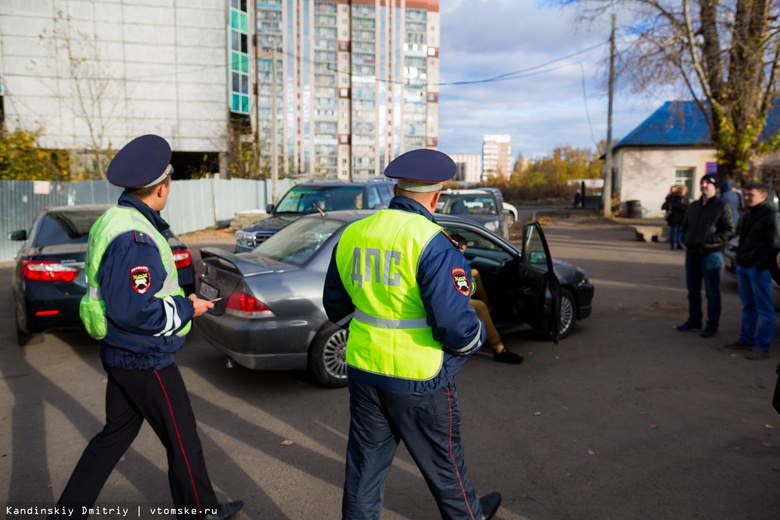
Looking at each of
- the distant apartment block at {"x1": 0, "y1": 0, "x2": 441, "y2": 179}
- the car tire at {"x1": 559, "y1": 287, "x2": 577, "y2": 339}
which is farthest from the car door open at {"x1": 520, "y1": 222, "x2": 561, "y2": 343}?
the distant apartment block at {"x1": 0, "y1": 0, "x2": 441, "y2": 179}

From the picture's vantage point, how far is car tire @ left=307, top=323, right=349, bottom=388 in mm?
5203

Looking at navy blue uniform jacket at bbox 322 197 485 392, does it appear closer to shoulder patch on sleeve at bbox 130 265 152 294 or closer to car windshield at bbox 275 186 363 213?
shoulder patch on sleeve at bbox 130 265 152 294

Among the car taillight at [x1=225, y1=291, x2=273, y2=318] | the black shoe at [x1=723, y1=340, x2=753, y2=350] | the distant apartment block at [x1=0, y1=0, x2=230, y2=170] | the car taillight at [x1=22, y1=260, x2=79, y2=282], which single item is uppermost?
the distant apartment block at [x1=0, y1=0, x2=230, y2=170]

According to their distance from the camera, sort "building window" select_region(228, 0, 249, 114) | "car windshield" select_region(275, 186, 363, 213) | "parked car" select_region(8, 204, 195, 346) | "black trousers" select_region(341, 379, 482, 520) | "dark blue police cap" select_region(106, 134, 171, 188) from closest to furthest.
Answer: "black trousers" select_region(341, 379, 482, 520) < "dark blue police cap" select_region(106, 134, 171, 188) < "parked car" select_region(8, 204, 195, 346) < "car windshield" select_region(275, 186, 363, 213) < "building window" select_region(228, 0, 249, 114)

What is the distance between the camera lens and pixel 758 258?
20.2ft

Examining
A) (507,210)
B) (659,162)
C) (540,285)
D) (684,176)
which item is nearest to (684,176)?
(684,176)

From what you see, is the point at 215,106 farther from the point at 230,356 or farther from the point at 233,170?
the point at 230,356

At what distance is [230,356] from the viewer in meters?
5.15

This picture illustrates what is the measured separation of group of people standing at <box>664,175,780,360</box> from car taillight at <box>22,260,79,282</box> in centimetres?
695

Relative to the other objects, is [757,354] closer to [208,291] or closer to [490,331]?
[490,331]

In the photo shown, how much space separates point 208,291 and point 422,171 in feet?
11.6

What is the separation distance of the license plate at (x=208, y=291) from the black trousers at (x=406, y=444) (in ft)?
10.2

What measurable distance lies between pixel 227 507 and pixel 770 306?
574 cm

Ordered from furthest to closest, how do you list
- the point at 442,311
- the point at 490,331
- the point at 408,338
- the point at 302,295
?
1. the point at 490,331
2. the point at 302,295
3. the point at 408,338
4. the point at 442,311
